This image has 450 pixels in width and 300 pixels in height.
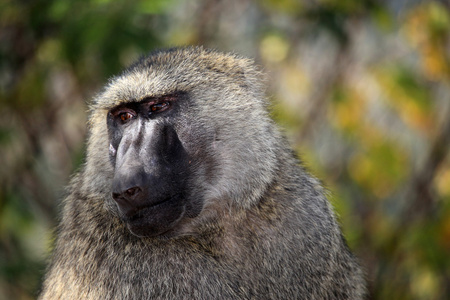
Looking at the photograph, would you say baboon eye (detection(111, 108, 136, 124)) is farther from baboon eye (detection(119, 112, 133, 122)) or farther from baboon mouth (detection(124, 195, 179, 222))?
baboon mouth (detection(124, 195, 179, 222))

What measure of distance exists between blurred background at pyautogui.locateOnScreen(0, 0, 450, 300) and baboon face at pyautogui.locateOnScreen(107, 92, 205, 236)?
51.8 inches

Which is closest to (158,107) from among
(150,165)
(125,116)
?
(125,116)

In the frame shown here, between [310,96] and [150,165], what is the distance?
4684mm

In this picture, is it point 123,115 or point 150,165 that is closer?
point 150,165

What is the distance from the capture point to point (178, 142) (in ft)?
9.18

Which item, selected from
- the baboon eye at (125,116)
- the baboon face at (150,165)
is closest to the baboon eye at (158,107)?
the baboon face at (150,165)

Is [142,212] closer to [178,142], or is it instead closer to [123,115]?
[178,142]

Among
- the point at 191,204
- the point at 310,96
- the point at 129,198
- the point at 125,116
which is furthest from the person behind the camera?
the point at 310,96

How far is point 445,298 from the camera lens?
6.23m

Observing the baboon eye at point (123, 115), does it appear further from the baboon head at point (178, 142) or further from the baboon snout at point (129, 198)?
the baboon snout at point (129, 198)

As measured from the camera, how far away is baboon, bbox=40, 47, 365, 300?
8.52ft

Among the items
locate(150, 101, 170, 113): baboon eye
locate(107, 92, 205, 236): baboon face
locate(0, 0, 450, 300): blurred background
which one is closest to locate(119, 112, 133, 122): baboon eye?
locate(107, 92, 205, 236): baboon face

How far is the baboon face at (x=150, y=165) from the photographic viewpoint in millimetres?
2520

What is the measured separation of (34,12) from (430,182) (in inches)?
151
